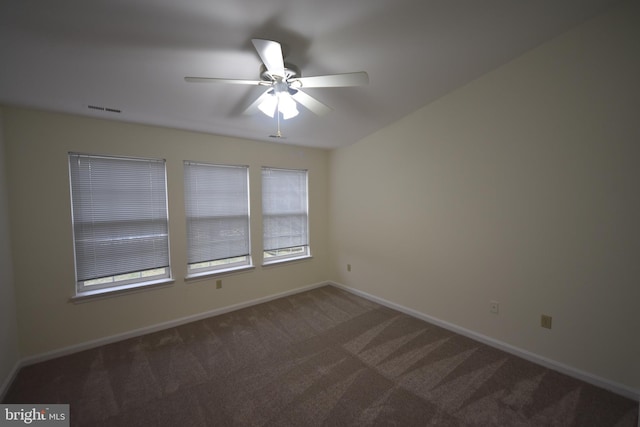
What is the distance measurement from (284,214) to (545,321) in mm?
3225

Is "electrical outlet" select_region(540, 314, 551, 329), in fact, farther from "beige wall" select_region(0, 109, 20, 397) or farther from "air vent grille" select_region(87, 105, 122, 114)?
"beige wall" select_region(0, 109, 20, 397)

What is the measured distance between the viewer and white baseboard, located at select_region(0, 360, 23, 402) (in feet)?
6.33

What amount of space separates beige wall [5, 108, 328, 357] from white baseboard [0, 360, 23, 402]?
96mm

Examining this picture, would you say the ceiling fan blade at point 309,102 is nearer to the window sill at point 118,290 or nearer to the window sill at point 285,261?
the window sill at point 285,261

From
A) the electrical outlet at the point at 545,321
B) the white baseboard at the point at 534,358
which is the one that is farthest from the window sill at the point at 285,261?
the electrical outlet at the point at 545,321

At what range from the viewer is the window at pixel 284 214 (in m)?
3.78

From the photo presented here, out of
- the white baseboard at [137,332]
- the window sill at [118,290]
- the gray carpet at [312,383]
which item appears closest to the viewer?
the gray carpet at [312,383]

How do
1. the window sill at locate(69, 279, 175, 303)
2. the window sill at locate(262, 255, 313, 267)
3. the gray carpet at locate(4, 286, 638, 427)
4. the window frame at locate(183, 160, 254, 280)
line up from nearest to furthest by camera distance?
the gray carpet at locate(4, 286, 638, 427) → the window sill at locate(69, 279, 175, 303) → the window frame at locate(183, 160, 254, 280) → the window sill at locate(262, 255, 313, 267)

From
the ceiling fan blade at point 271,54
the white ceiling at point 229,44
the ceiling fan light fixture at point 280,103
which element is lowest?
the ceiling fan light fixture at point 280,103

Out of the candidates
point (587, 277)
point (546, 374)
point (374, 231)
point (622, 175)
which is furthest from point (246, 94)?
point (546, 374)

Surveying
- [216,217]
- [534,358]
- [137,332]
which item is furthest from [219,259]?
[534,358]

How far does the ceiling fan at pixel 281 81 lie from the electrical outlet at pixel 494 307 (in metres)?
2.44

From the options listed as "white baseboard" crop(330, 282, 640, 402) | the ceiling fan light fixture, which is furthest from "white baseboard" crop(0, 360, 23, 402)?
"white baseboard" crop(330, 282, 640, 402)

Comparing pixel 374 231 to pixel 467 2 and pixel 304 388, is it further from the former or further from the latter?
pixel 467 2
